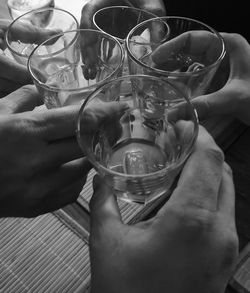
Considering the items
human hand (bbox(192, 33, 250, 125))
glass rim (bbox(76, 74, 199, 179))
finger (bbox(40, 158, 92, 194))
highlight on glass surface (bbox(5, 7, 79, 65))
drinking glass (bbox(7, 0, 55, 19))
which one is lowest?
finger (bbox(40, 158, 92, 194))

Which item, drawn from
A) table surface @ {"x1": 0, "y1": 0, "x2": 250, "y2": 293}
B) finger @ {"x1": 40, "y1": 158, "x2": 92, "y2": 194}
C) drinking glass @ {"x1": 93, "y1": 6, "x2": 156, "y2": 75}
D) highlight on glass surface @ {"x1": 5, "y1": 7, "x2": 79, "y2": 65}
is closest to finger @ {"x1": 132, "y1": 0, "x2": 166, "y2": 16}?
drinking glass @ {"x1": 93, "y1": 6, "x2": 156, "y2": 75}

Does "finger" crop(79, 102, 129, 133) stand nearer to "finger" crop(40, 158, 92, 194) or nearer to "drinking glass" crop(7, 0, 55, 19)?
"finger" crop(40, 158, 92, 194)

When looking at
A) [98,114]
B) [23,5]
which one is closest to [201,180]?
[98,114]

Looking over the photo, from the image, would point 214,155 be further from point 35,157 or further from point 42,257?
point 42,257

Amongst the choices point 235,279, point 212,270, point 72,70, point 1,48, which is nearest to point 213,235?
point 212,270

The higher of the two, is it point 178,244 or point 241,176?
point 178,244

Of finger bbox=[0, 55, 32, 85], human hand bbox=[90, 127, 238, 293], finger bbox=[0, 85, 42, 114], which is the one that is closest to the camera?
human hand bbox=[90, 127, 238, 293]
